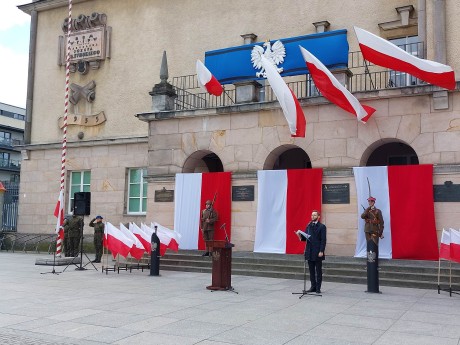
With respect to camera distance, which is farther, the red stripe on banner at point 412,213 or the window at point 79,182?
the window at point 79,182

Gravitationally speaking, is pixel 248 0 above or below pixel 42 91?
above

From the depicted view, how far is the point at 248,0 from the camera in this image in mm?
21938

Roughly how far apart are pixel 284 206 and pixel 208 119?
4.34 meters

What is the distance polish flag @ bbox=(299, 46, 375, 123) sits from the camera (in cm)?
1552

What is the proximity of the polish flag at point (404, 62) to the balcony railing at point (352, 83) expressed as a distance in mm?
1298

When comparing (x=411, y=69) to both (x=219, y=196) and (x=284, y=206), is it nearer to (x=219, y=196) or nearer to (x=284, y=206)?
(x=284, y=206)

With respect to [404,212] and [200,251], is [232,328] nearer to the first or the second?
[404,212]

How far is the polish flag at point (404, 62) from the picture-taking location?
14320 mm

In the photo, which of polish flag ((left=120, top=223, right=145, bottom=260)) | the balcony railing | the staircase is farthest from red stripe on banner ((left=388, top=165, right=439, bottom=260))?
polish flag ((left=120, top=223, right=145, bottom=260))

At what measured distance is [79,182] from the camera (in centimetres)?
2522

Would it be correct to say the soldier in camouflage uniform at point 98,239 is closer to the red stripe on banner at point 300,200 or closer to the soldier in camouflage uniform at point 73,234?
the soldier in camouflage uniform at point 73,234

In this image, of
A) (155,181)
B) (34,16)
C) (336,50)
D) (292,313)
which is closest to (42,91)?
(34,16)

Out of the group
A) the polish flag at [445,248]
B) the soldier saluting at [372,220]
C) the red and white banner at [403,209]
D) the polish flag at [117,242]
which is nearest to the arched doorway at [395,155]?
the red and white banner at [403,209]

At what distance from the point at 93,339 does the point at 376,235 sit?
9.74 meters
